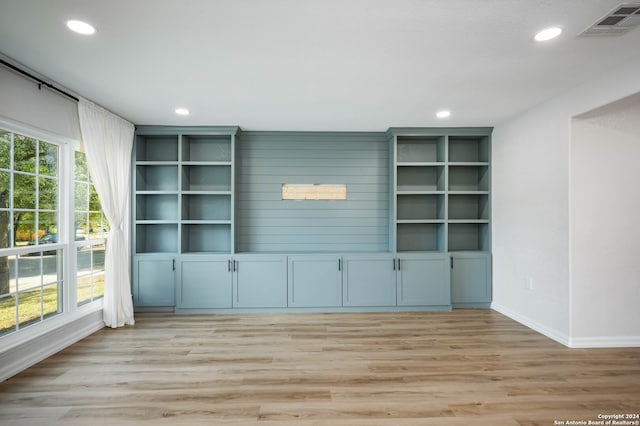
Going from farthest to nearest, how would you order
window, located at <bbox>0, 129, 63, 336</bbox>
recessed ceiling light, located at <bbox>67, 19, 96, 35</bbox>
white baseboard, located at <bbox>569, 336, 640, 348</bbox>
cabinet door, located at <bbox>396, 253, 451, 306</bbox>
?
cabinet door, located at <bbox>396, 253, 451, 306</bbox> → white baseboard, located at <bbox>569, 336, 640, 348</bbox> → window, located at <bbox>0, 129, 63, 336</bbox> → recessed ceiling light, located at <bbox>67, 19, 96, 35</bbox>

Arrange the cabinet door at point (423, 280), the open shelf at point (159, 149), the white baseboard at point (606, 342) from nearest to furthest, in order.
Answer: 1. the white baseboard at point (606, 342)
2. the cabinet door at point (423, 280)
3. the open shelf at point (159, 149)

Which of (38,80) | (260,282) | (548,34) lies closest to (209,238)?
(260,282)

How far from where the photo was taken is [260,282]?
4.53 metres

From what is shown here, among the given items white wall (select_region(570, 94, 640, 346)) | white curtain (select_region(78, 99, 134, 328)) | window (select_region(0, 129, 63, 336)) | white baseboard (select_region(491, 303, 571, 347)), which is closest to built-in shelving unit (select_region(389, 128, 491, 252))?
white baseboard (select_region(491, 303, 571, 347))

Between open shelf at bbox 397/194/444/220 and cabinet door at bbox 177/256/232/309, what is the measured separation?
2.63m

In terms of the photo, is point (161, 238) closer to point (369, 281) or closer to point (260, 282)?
point (260, 282)

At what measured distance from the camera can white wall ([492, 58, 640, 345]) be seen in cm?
331

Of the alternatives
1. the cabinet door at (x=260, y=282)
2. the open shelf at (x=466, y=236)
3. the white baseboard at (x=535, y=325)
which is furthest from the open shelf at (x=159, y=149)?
the white baseboard at (x=535, y=325)

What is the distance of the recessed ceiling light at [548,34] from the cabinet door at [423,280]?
2935 millimetres

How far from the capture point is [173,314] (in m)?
4.48

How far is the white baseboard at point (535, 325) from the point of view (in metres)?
3.42

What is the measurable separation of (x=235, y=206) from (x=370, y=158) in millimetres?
2105

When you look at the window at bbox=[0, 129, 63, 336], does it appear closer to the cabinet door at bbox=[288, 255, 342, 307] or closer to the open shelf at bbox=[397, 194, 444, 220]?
the cabinet door at bbox=[288, 255, 342, 307]

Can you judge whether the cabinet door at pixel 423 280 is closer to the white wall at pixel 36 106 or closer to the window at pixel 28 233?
the window at pixel 28 233
